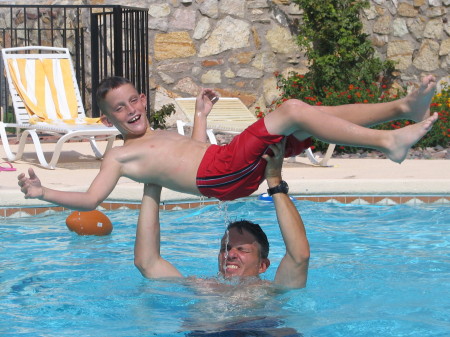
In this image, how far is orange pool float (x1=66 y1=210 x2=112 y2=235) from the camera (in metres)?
6.37

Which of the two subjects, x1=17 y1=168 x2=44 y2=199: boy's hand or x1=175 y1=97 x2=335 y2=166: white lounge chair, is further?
x1=175 y1=97 x2=335 y2=166: white lounge chair

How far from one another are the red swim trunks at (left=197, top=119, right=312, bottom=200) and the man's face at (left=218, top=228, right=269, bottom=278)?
21 cm

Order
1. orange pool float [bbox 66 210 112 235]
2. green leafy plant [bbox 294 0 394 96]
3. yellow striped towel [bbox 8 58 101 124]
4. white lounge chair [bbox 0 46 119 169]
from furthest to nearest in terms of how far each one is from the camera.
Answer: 1. green leafy plant [bbox 294 0 394 96]
2. yellow striped towel [bbox 8 58 101 124]
3. white lounge chair [bbox 0 46 119 169]
4. orange pool float [bbox 66 210 112 235]

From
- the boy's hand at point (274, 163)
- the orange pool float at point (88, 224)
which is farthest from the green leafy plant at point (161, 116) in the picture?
the boy's hand at point (274, 163)

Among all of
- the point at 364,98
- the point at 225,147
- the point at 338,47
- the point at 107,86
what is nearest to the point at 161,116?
the point at 338,47

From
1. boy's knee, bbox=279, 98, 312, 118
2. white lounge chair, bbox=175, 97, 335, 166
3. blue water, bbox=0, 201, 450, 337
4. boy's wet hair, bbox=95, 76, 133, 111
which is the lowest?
blue water, bbox=0, 201, 450, 337

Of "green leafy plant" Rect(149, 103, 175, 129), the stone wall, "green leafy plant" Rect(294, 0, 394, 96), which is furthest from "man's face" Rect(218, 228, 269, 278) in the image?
the stone wall

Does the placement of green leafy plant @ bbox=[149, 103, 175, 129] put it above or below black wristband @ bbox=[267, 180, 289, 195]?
below

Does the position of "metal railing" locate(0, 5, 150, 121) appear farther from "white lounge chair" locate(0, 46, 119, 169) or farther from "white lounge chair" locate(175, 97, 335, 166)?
"white lounge chair" locate(175, 97, 335, 166)

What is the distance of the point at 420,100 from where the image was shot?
4070 mm

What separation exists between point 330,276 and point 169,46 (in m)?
6.68

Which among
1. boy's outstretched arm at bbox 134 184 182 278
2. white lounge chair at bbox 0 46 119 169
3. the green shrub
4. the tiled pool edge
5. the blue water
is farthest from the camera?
the green shrub

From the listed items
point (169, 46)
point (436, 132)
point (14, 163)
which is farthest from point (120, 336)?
point (169, 46)

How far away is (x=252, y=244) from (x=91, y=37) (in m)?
6.84
